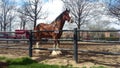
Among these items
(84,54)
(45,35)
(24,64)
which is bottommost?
(24,64)

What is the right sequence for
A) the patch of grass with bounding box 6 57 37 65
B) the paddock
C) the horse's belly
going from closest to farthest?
the patch of grass with bounding box 6 57 37 65 → the paddock → the horse's belly

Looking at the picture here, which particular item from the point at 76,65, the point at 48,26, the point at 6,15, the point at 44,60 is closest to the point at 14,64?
the point at 44,60

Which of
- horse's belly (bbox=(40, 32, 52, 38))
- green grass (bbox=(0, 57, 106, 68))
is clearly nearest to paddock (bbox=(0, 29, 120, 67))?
horse's belly (bbox=(40, 32, 52, 38))

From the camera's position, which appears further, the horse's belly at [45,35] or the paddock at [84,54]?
the horse's belly at [45,35]

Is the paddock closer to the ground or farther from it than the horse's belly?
closer to the ground

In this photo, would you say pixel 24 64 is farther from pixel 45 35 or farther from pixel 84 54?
pixel 45 35

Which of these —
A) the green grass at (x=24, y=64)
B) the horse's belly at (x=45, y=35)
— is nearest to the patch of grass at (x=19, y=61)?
the green grass at (x=24, y=64)

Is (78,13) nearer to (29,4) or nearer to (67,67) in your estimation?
(29,4)

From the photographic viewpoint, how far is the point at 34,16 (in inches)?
1647

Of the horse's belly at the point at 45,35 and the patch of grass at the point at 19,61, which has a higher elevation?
the horse's belly at the point at 45,35

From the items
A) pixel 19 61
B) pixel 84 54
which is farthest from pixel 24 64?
pixel 84 54

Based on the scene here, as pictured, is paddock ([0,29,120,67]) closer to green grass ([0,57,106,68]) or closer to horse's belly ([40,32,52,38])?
horse's belly ([40,32,52,38])

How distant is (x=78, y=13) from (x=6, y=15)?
1412 centimetres

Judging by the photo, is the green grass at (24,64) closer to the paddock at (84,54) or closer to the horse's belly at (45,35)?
the paddock at (84,54)
